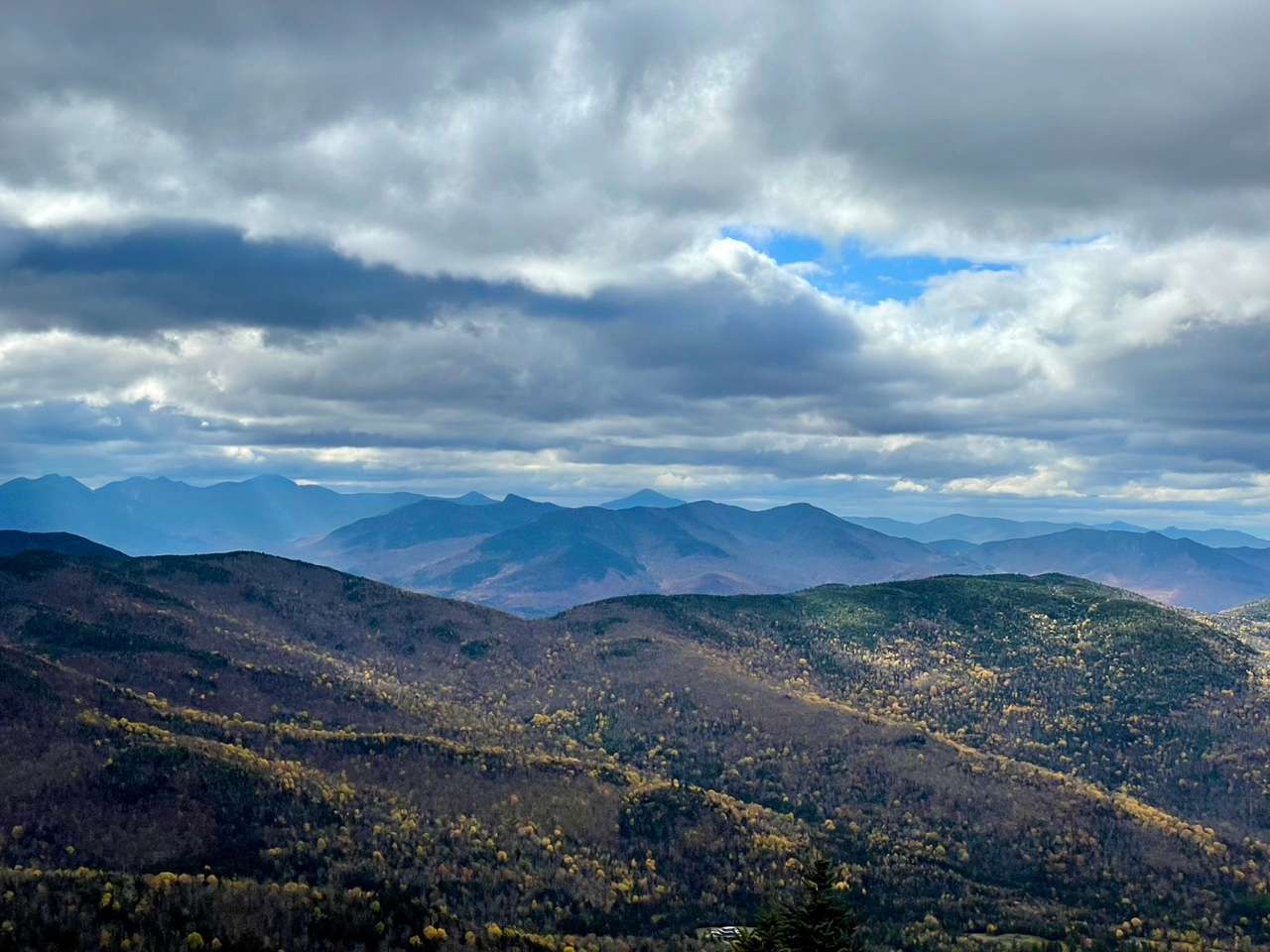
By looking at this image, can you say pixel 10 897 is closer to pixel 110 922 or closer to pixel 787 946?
pixel 110 922

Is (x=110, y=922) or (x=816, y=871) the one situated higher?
(x=816, y=871)

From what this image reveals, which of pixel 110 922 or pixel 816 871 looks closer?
pixel 816 871

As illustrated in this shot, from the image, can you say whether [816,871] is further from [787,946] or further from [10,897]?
[10,897]

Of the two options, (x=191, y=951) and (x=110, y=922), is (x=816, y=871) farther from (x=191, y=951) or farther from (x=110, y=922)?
(x=110, y=922)

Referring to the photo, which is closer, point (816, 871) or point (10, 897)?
point (816, 871)

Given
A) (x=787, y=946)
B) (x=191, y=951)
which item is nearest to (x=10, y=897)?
(x=191, y=951)

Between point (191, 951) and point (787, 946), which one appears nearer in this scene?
point (787, 946)

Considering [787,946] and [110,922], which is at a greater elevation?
[787,946]

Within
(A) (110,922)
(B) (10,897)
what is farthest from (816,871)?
(B) (10,897)
